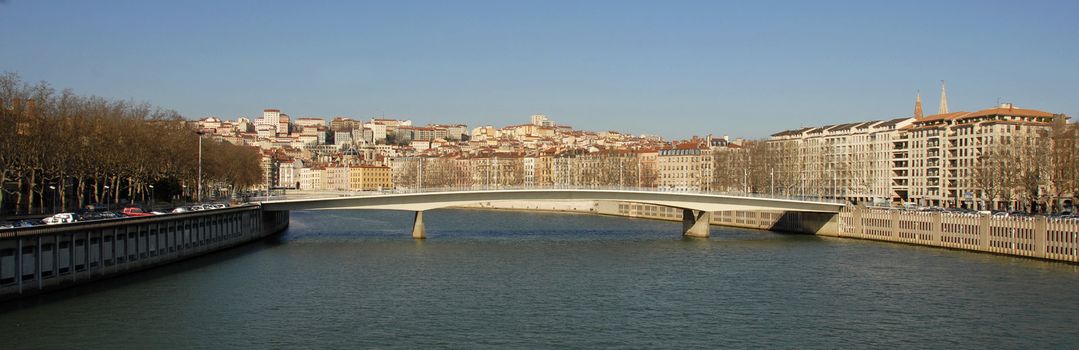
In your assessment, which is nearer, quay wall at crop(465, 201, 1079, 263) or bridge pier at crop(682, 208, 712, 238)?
quay wall at crop(465, 201, 1079, 263)

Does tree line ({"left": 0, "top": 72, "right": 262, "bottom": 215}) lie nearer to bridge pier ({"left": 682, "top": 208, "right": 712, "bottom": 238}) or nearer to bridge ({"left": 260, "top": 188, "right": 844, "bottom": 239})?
bridge ({"left": 260, "top": 188, "right": 844, "bottom": 239})

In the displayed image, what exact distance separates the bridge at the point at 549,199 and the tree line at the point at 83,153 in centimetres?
808

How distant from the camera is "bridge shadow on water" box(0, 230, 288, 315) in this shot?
32103mm

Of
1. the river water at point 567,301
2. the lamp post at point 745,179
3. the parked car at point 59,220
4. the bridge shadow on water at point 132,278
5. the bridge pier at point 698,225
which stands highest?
the lamp post at point 745,179

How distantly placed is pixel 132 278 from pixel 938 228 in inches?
1532

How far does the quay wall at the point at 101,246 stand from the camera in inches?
1271

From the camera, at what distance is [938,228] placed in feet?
181

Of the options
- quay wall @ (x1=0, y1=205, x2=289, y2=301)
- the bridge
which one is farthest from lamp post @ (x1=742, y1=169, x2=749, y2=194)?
quay wall @ (x1=0, y1=205, x2=289, y2=301)

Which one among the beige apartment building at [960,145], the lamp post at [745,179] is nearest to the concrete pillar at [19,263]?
the beige apartment building at [960,145]

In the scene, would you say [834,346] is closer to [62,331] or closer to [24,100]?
[62,331]

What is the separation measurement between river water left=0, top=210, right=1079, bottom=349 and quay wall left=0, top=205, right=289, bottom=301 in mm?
697

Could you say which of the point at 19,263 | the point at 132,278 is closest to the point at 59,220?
the point at 132,278

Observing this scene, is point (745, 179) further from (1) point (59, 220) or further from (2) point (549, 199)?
(1) point (59, 220)

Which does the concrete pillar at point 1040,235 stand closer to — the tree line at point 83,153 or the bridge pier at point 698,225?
the bridge pier at point 698,225
